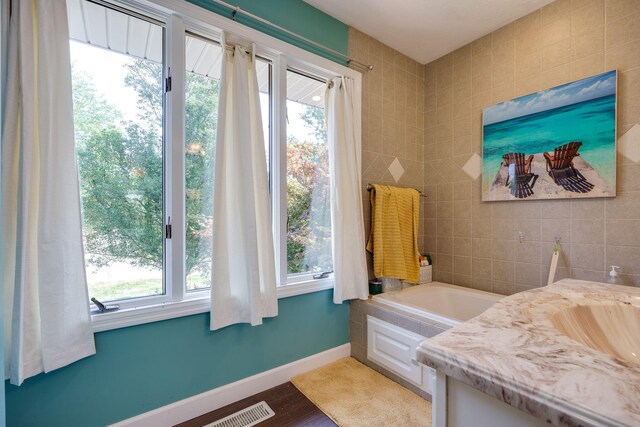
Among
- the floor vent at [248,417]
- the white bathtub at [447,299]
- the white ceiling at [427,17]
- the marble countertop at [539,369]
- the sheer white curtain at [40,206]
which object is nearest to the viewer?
the marble countertop at [539,369]

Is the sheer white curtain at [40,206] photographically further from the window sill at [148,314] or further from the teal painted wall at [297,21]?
the teal painted wall at [297,21]

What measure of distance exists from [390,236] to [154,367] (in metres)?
1.82

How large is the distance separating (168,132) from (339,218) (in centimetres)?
124

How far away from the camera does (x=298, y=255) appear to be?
2.11m

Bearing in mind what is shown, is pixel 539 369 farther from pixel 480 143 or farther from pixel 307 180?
pixel 480 143

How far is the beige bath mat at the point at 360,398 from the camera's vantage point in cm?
158

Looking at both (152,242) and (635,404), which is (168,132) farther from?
(635,404)

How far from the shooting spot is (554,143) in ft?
6.49

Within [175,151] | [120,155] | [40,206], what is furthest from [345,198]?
[40,206]

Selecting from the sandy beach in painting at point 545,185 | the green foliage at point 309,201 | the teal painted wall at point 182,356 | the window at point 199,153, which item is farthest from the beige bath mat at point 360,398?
the sandy beach in painting at point 545,185

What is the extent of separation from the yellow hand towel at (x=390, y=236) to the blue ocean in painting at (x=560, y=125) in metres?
0.77

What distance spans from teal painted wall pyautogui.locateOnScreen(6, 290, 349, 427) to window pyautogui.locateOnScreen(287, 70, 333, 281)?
0.33 meters

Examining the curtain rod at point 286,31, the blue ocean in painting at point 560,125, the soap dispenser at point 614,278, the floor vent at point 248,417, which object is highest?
the curtain rod at point 286,31

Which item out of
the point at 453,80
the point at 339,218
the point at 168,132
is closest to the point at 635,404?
the point at 339,218
